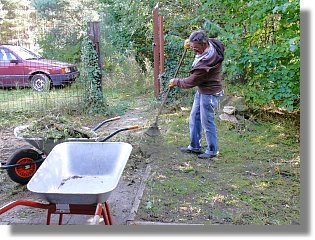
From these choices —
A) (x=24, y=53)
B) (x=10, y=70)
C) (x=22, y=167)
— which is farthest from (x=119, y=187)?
(x=24, y=53)

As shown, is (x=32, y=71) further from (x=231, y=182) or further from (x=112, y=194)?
(x=231, y=182)

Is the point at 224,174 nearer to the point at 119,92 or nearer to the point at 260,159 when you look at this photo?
the point at 260,159

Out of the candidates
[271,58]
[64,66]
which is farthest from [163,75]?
[271,58]

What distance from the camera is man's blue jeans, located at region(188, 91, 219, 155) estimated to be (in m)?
3.54

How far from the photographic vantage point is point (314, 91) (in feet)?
4.57

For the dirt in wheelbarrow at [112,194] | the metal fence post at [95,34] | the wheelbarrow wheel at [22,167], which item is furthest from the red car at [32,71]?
the wheelbarrow wheel at [22,167]

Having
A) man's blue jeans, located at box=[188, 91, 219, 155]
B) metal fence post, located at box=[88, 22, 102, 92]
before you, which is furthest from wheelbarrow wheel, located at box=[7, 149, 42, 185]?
metal fence post, located at box=[88, 22, 102, 92]

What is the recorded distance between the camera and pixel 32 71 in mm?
6207

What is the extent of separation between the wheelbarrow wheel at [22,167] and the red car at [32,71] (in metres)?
2.79

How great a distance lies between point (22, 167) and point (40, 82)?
327 centimetres

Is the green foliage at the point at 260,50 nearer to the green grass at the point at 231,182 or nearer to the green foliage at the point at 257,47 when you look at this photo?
the green foliage at the point at 257,47

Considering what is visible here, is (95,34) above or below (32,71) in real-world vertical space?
above

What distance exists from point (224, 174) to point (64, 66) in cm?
355

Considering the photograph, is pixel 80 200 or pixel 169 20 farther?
pixel 169 20
